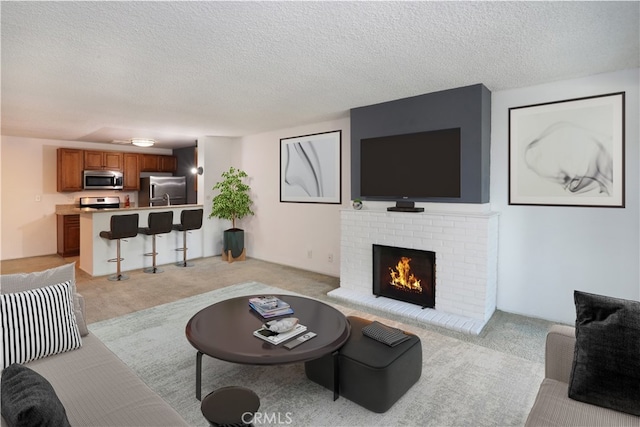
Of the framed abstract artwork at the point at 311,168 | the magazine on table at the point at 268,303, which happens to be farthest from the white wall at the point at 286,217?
the magazine on table at the point at 268,303

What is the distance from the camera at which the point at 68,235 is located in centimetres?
646

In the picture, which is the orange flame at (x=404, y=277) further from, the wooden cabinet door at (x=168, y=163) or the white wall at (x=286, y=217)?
the wooden cabinet door at (x=168, y=163)

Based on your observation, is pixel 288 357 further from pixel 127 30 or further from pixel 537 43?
pixel 537 43

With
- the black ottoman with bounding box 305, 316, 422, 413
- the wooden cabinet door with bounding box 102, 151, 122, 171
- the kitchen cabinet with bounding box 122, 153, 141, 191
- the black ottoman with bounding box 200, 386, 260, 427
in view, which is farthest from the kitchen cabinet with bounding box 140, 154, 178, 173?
the black ottoman with bounding box 200, 386, 260, 427

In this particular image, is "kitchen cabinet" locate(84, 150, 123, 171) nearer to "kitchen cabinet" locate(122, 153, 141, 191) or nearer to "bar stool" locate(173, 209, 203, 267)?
"kitchen cabinet" locate(122, 153, 141, 191)

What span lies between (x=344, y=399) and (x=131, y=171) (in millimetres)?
7223

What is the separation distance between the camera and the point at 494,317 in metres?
3.46

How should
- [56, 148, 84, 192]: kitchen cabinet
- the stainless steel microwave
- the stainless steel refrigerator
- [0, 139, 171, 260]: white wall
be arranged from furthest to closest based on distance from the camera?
the stainless steel refrigerator
the stainless steel microwave
[56, 148, 84, 192]: kitchen cabinet
[0, 139, 171, 260]: white wall

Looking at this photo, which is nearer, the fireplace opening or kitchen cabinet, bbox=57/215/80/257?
the fireplace opening

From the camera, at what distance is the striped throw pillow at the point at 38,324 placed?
1658mm

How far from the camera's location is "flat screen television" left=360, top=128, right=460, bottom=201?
3506mm

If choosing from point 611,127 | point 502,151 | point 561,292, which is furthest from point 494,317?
point 611,127

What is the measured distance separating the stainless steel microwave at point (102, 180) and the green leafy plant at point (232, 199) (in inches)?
97.1

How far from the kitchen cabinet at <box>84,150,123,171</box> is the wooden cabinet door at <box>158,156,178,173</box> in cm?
86
